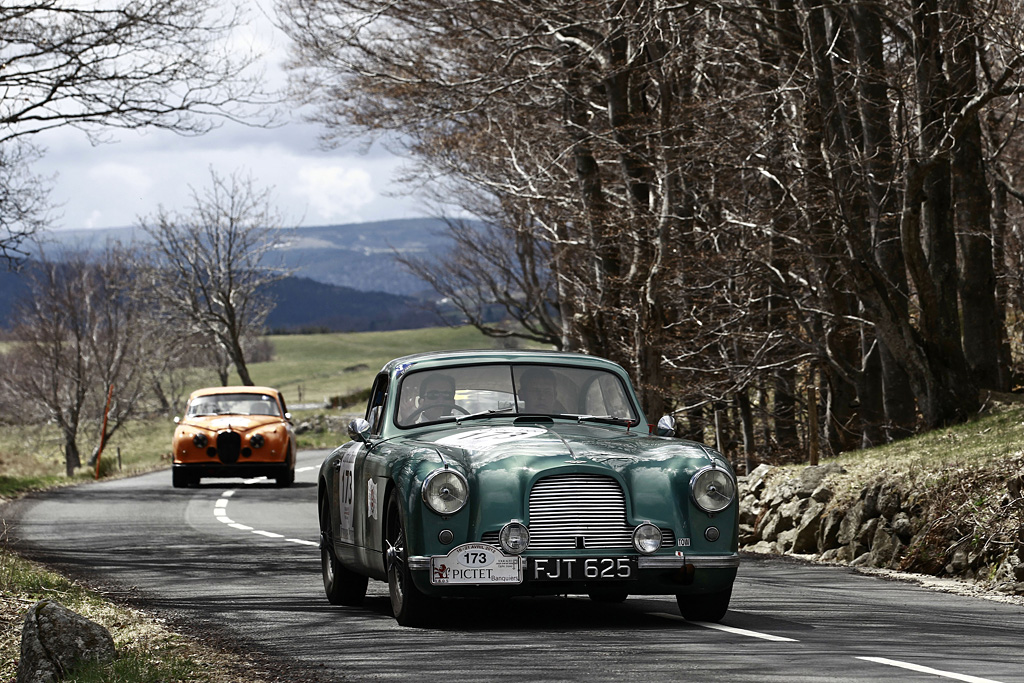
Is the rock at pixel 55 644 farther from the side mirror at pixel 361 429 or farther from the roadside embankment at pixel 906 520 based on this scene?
the roadside embankment at pixel 906 520

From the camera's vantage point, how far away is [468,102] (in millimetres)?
23516

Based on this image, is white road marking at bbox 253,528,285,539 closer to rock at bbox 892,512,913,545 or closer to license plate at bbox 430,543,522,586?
rock at bbox 892,512,913,545

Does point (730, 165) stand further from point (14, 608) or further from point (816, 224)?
point (14, 608)

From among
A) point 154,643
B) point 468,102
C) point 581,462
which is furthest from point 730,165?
point 154,643

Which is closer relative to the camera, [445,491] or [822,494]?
[445,491]

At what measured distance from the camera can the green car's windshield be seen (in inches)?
376

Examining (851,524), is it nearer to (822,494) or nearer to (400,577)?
(822,494)

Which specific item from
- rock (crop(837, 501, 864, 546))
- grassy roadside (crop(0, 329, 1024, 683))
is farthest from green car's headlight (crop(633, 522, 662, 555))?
rock (crop(837, 501, 864, 546))

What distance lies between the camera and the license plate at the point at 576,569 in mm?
7906

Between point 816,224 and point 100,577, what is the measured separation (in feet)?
31.6

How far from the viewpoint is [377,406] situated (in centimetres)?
1032

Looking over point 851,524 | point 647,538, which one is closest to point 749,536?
point 851,524

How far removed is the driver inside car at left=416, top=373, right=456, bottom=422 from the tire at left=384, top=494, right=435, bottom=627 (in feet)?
3.42

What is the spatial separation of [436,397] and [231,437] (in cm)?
1675
